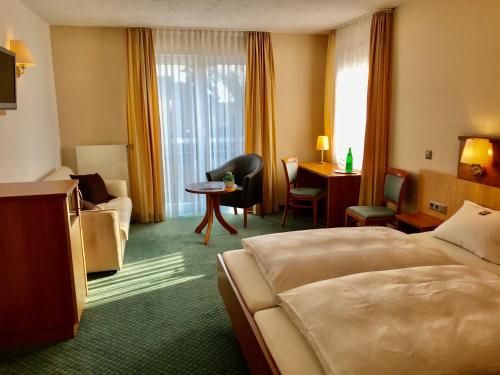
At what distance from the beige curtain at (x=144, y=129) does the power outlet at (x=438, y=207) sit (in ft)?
10.5

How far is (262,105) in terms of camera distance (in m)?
5.29

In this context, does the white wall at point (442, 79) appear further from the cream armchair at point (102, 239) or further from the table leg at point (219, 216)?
the cream armchair at point (102, 239)

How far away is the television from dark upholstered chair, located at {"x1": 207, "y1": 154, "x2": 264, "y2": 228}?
2548mm

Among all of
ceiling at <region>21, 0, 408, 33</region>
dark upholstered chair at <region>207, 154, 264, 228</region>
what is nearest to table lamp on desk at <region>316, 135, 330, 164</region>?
dark upholstered chair at <region>207, 154, 264, 228</region>

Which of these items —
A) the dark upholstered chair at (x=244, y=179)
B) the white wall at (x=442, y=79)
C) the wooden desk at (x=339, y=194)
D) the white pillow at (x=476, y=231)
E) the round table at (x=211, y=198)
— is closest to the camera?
the white pillow at (x=476, y=231)

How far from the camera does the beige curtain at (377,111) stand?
416 centimetres

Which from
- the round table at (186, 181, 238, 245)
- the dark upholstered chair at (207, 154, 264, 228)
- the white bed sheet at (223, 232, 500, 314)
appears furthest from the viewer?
the dark upholstered chair at (207, 154, 264, 228)

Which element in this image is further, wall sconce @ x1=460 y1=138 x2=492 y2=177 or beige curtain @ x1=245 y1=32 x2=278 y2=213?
beige curtain @ x1=245 y1=32 x2=278 y2=213

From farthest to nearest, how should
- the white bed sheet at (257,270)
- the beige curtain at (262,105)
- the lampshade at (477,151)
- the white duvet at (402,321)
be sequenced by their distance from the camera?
the beige curtain at (262,105) < the lampshade at (477,151) < the white bed sheet at (257,270) < the white duvet at (402,321)

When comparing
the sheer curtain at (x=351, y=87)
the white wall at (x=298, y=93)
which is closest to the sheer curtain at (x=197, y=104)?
the white wall at (x=298, y=93)

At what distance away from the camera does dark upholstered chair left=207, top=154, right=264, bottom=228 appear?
187 inches

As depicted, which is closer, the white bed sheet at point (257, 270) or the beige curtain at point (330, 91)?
the white bed sheet at point (257, 270)

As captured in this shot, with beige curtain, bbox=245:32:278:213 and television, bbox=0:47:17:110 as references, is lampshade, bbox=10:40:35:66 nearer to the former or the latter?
television, bbox=0:47:17:110

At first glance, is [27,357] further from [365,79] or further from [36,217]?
[365,79]
